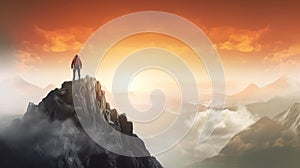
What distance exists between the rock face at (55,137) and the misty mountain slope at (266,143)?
1042mm

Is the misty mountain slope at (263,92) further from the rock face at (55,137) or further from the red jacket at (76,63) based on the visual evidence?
the red jacket at (76,63)

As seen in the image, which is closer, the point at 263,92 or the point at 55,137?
the point at 55,137

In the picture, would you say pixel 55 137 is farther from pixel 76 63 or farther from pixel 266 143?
pixel 266 143

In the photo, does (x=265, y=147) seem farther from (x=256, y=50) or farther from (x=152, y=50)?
(x=152, y=50)

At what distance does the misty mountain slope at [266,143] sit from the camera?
16.8ft

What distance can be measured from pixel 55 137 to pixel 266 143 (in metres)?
1.80

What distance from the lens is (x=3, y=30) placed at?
500cm

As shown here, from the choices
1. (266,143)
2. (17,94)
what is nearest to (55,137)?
(17,94)

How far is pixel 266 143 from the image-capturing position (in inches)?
202

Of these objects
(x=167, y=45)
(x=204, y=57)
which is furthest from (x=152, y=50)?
(x=204, y=57)

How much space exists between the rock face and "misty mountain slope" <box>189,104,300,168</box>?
41.0 inches

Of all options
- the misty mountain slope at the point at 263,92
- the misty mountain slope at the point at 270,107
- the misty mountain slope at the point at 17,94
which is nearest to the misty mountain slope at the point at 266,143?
the misty mountain slope at the point at 270,107

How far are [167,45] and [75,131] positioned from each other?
Result: 1063 mm

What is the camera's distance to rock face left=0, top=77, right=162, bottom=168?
192 inches
